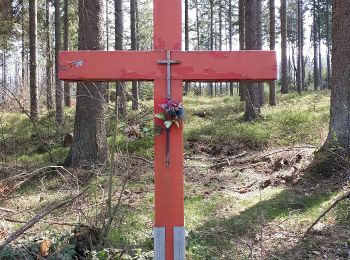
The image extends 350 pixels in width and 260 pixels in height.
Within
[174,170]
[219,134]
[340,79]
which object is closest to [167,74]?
[174,170]

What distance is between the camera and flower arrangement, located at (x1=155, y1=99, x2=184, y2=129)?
11.1ft

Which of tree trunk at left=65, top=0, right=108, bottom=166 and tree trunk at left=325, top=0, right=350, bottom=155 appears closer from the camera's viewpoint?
tree trunk at left=325, top=0, right=350, bottom=155

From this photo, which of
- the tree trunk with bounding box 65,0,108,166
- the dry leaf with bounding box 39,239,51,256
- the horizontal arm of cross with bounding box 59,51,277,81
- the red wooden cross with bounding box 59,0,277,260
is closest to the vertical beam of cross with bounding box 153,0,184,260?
the red wooden cross with bounding box 59,0,277,260

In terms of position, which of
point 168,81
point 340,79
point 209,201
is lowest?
point 209,201

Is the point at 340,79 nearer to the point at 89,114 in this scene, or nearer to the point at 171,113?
the point at 89,114

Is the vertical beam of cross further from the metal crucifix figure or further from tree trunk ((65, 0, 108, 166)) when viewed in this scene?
tree trunk ((65, 0, 108, 166))

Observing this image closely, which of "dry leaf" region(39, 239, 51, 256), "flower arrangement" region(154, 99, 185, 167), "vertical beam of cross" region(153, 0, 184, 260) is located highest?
"flower arrangement" region(154, 99, 185, 167)

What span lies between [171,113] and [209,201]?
3.42 meters

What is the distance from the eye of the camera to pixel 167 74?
11.3ft

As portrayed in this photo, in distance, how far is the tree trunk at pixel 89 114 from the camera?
8.38 meters

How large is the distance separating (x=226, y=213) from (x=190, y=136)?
5943 mm

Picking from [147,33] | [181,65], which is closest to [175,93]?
[181,65]

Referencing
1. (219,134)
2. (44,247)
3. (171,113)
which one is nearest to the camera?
(171,113)

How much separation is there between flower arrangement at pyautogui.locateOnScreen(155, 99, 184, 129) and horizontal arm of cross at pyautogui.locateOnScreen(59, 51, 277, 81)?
0.23m
